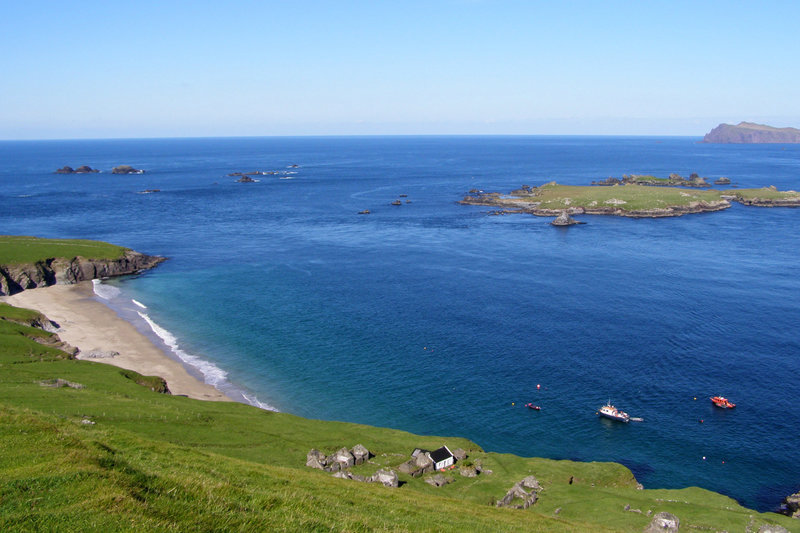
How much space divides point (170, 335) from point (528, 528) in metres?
71.9

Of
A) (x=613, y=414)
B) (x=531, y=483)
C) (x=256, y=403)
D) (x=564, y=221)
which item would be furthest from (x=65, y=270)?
(x=564, y=221)

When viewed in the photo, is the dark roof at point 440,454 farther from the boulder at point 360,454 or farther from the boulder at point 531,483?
the boulder at point 531,483

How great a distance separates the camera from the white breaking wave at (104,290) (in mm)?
110562

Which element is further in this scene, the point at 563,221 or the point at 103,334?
the point at 563,221

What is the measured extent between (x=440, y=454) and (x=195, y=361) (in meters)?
45.7

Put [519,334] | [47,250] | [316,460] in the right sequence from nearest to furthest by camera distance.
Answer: [316,460] < [519,334] < [47,250]

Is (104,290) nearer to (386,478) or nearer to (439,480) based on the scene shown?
(386,478)

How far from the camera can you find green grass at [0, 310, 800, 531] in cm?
2295

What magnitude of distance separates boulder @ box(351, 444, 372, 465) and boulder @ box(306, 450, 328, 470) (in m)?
2.84

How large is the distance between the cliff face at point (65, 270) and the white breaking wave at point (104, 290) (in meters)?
3.78

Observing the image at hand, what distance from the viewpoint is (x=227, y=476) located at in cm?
3281

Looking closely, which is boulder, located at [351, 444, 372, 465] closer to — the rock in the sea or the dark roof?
the dark roof

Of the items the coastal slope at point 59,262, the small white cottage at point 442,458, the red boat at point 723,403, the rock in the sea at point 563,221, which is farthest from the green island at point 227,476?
the rock in the sea at point 563,221

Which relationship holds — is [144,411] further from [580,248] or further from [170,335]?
[580,248]
